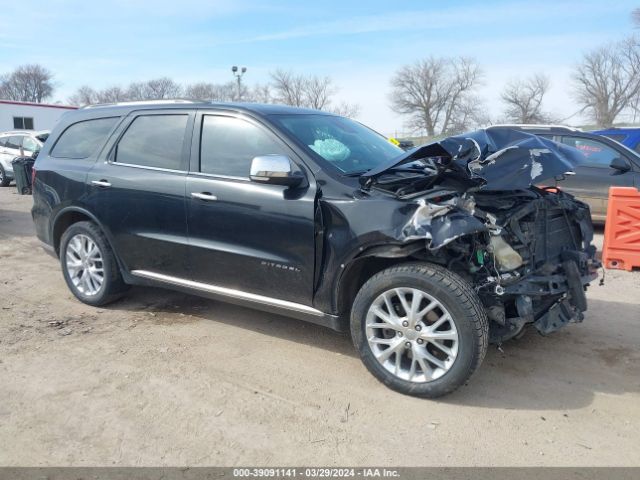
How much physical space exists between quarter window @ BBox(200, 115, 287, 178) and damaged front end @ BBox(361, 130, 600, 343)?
2.90 ft

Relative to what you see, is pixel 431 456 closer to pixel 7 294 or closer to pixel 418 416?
pixel 418 416

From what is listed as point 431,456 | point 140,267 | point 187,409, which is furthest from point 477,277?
point 140,267

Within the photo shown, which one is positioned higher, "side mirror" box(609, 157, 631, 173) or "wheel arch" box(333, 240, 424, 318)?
"side mirror" box(609, 157, 631, 173)

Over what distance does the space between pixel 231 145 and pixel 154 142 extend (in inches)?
33.5

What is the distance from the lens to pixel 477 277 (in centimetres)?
340

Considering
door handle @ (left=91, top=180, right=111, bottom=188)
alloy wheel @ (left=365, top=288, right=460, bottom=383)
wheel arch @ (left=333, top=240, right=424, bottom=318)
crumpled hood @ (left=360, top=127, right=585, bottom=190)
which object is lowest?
alloy wheel @ (left=365, top=288, right=460, bottom=383)

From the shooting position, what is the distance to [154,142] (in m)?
4.61

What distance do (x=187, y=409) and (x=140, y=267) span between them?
182cm

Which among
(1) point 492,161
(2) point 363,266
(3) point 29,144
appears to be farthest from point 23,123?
(1) point 492,161

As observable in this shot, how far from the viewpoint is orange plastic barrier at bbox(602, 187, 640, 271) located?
261 inches

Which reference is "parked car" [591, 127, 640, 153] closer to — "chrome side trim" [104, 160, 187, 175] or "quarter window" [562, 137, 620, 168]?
"quarter window" [562, 137, 620, 168]

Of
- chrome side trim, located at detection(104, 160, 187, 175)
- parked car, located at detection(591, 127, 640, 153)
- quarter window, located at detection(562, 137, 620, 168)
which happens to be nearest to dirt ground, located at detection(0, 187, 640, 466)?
chrome side trim, located at detection(104, 160, 187, 175)

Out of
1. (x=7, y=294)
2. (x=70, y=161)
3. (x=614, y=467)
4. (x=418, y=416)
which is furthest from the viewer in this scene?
(x=7, y=294)

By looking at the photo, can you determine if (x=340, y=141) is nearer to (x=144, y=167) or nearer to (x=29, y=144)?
(x=144, y=167)
